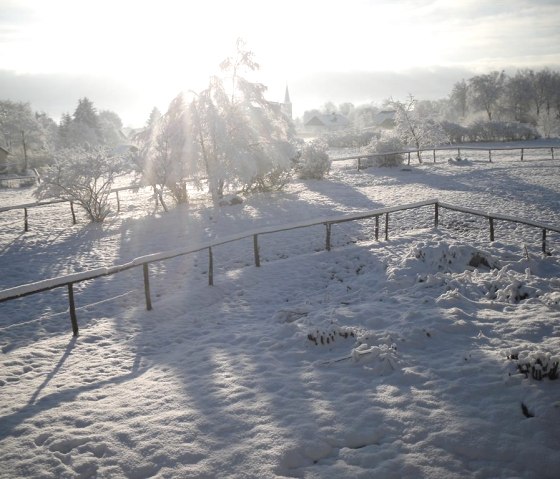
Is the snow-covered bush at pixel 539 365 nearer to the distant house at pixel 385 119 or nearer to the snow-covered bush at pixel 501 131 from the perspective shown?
the snow-covered bush at pixel 501 131

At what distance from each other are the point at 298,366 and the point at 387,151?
3067 cm

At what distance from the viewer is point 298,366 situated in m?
5.57

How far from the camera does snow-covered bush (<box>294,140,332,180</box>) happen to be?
90.8 feet

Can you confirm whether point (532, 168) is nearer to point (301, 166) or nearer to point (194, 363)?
point (301, 166)

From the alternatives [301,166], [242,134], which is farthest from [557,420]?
[301,166]

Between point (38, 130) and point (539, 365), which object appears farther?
point (38, 130)

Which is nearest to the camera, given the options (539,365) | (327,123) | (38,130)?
(539,365)

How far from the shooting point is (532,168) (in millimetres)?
26406

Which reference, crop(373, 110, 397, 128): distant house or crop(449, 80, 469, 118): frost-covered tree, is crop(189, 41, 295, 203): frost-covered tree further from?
crop(449, 80, 469, 118): frost-covered tree

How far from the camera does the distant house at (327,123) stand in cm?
9481

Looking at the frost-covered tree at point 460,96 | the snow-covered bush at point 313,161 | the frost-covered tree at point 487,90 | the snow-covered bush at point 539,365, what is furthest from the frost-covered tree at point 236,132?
the frost-covered tree at point 460,96

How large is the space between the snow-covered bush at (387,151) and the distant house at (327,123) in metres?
62.3

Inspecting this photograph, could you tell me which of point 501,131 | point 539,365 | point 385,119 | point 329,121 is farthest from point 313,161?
point 329,121

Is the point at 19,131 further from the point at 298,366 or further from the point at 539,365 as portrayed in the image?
the point at 539,365
